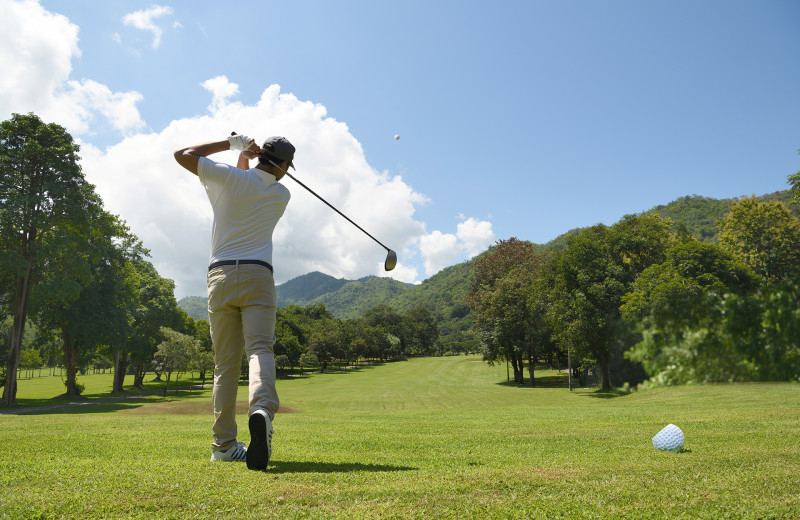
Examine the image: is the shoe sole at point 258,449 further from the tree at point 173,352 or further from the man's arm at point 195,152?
the tree at point 173,352

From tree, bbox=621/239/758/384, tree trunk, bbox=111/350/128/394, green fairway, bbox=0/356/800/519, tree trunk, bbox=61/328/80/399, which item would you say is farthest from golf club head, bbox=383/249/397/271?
tree trunk, bbox=111/350/128/394

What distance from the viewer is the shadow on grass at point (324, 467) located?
4.13 m

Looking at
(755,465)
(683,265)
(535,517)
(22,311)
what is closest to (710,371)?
(535,517)

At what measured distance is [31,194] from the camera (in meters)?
27.6

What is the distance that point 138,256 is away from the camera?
Result: 158 ft

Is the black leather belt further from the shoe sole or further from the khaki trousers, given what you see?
the shoe sole

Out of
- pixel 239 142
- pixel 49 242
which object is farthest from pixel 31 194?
pixel 239 142

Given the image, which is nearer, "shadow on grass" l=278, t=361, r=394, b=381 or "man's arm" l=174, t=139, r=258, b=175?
"man's arm" l=174, t=139, r=258, b=175

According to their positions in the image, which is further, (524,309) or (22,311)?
(524,309)

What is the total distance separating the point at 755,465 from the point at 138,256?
5385 cm

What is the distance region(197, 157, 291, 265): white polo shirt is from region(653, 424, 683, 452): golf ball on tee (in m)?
6.22

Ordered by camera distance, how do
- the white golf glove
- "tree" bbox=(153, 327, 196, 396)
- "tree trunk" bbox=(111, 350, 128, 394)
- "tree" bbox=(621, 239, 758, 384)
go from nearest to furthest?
"tree" bbox=(621, 239, 758, 384) < the white golf glove < "tree" bbox=(153, 327, 196, 396) < "tree trunk" bbox=(111, 350, 128, 394)

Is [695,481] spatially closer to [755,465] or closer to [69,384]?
[755,465]

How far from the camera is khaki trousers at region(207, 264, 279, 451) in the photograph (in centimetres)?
416
